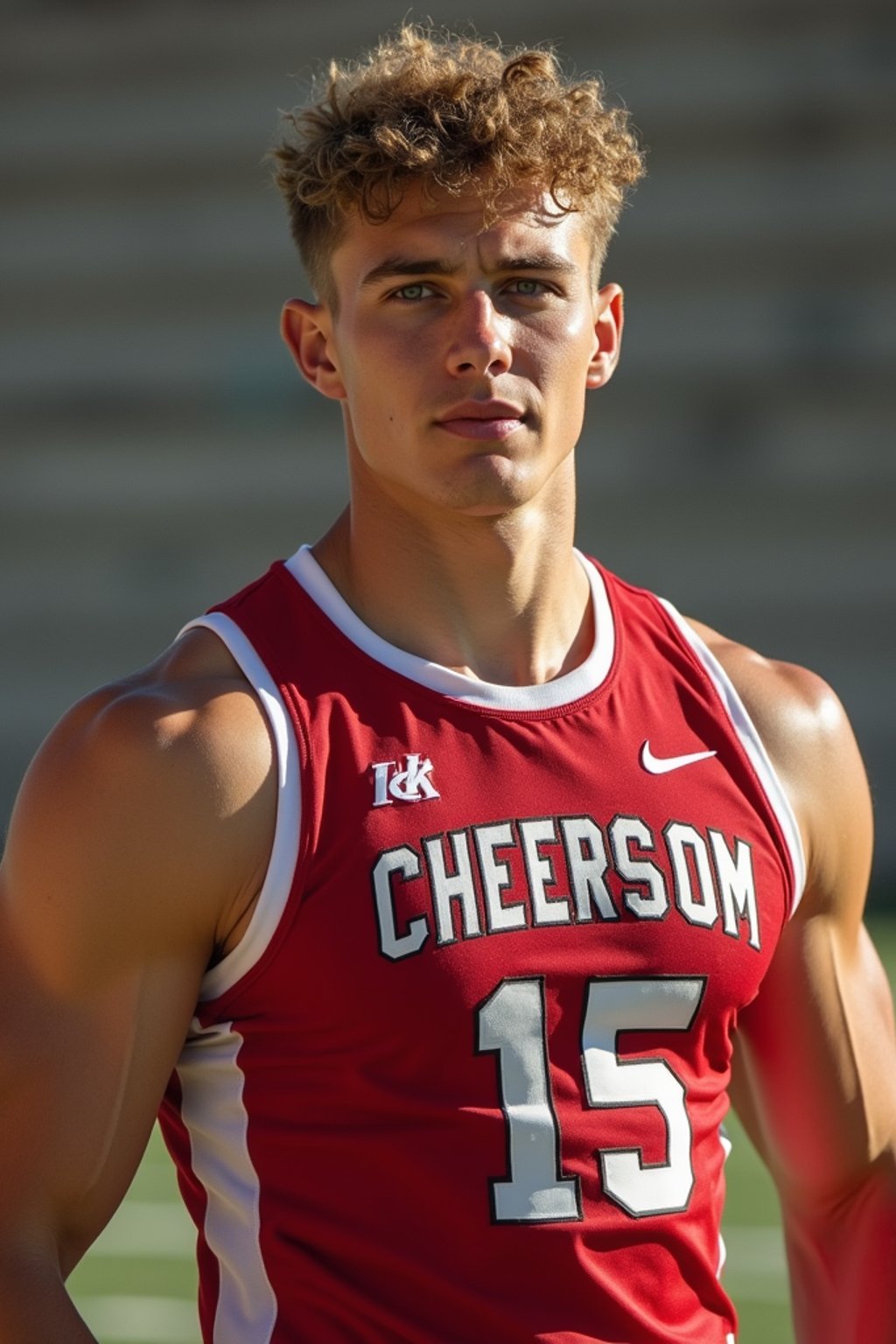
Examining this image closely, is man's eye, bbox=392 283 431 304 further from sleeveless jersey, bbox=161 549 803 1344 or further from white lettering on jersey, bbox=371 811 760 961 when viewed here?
white lettering on jersey, bbox=371 811 760 961

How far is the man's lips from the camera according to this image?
223 centimetres

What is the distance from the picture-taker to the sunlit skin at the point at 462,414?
2248 millimetres

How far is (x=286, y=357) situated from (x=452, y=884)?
7284 millimetres

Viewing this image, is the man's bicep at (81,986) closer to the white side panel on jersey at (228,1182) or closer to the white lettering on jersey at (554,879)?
the white side panel on jersey at (228,1182)

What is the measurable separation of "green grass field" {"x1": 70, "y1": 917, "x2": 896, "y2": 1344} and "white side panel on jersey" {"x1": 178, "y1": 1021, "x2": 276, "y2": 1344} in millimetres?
1961

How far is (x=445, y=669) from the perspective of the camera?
7.55 feet

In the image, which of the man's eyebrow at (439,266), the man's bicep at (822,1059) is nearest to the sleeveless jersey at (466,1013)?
the man's bicep at (822,1059)

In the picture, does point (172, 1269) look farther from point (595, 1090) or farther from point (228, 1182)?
point (595, 1090)

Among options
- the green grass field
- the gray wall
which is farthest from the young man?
the gray wall

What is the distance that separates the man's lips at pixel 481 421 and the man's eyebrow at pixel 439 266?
16cm

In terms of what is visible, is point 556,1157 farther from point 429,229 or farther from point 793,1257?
point 429,229

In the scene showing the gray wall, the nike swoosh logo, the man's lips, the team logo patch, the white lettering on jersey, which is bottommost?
the white lettering on jersey

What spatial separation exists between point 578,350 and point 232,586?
7067mm

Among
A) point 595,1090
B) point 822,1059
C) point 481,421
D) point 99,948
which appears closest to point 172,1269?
point 822,1059
